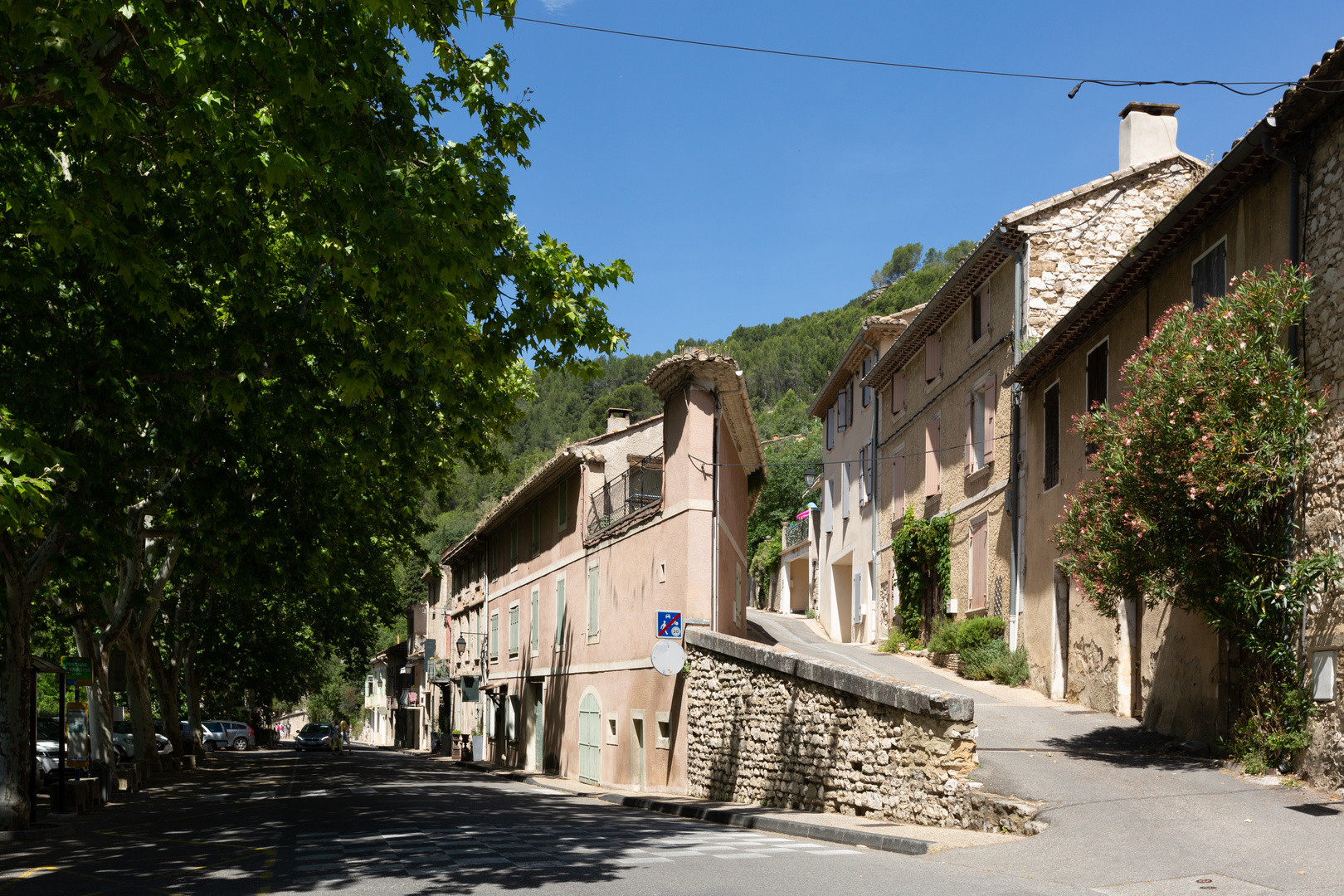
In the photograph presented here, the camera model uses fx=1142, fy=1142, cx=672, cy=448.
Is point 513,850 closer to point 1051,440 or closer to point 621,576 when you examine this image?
point 1051,440

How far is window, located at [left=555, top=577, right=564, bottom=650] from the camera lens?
29.6 metres

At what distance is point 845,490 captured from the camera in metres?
38.5

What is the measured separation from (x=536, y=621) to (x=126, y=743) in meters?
13.6

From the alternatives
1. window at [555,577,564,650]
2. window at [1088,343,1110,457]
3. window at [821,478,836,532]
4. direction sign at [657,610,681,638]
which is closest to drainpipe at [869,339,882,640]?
window at [821,478,836,532]

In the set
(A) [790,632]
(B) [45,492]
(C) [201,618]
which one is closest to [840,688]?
(B) [45,492]

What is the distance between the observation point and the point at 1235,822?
9477mm

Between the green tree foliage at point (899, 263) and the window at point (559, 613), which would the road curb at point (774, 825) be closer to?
the window at point (559, 613)

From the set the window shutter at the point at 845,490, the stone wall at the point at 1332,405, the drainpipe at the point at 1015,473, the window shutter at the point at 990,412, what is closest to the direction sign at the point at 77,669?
the drainpipe at the point at 1015,473

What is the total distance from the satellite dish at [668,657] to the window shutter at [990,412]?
8534 millimetres

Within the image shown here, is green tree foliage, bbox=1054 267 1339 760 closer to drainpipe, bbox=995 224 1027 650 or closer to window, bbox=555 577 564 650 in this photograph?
drainpipe, bbox=995 224 1027 650

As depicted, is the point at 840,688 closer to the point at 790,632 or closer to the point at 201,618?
the point at 790,632

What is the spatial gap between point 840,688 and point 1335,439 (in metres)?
5.99

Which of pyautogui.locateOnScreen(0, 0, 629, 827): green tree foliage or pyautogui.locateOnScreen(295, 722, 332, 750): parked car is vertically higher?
pyautogui.locateOnScreen(0, 0, 629, 827): green tree foliage

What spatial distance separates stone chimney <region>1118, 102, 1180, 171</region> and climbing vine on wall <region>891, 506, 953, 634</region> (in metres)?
8.73
